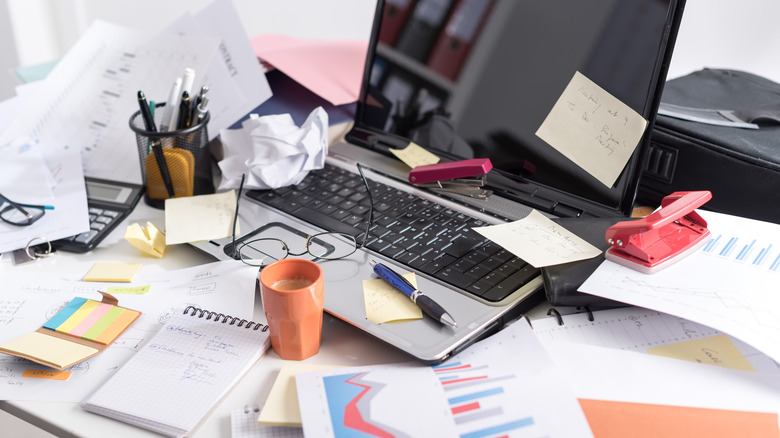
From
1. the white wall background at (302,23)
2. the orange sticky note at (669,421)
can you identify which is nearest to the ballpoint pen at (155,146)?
the orange sticky note at (669,421)

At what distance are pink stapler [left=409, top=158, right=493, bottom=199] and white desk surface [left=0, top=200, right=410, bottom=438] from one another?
31 cm

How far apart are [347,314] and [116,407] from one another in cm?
24

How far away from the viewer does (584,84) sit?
82cm

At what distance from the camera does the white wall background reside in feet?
5.24

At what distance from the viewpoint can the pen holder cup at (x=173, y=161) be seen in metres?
0.91

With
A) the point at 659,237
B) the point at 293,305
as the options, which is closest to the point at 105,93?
the point at 293,305

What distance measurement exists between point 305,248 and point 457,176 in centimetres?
26

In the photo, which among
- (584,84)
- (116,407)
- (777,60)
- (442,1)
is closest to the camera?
(116,407)

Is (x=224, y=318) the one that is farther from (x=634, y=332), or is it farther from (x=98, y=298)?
(x=634, y=332)

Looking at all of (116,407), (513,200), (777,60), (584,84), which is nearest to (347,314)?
(116,407)

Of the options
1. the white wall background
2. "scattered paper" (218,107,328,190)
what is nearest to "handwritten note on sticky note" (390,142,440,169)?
"scattered paper" (218,107,328,190)

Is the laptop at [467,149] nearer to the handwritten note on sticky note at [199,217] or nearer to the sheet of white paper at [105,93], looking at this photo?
the handwritten note on sticky note at [199,217]

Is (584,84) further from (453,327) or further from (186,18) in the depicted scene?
(186,18)

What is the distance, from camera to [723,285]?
0.67 meters
